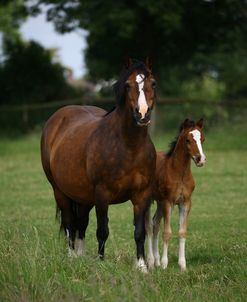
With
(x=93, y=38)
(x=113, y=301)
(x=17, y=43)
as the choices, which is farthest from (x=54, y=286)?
(x=17, y=43)

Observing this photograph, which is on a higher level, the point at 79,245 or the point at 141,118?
the point at 141,118

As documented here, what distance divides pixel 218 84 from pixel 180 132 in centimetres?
4980

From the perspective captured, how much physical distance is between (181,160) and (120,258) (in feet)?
5.36

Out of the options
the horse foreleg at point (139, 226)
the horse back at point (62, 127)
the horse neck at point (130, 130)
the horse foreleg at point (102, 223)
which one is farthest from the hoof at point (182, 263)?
the horse back at point (62, 127)

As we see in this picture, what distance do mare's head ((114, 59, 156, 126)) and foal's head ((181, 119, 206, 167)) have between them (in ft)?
4.00

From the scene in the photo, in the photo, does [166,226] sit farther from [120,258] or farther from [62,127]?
[62,127]

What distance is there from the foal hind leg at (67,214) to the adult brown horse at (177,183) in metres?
1.03

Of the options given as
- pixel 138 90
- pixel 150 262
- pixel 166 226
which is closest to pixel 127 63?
pixel 138 90

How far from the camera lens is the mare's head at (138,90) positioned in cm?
734

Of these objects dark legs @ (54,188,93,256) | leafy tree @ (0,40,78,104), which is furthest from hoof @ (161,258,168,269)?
leafy tree @ (0,40,78,104)

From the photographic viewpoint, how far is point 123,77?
776 cm

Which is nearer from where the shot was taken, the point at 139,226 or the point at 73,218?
the point at 139,226

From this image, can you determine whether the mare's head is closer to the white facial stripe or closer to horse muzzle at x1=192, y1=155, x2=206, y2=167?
the white facial stripe

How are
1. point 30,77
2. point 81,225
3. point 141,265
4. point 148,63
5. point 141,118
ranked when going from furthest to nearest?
point 30,77, point 81,225, point 148,63, point 141,265, point 141,118
